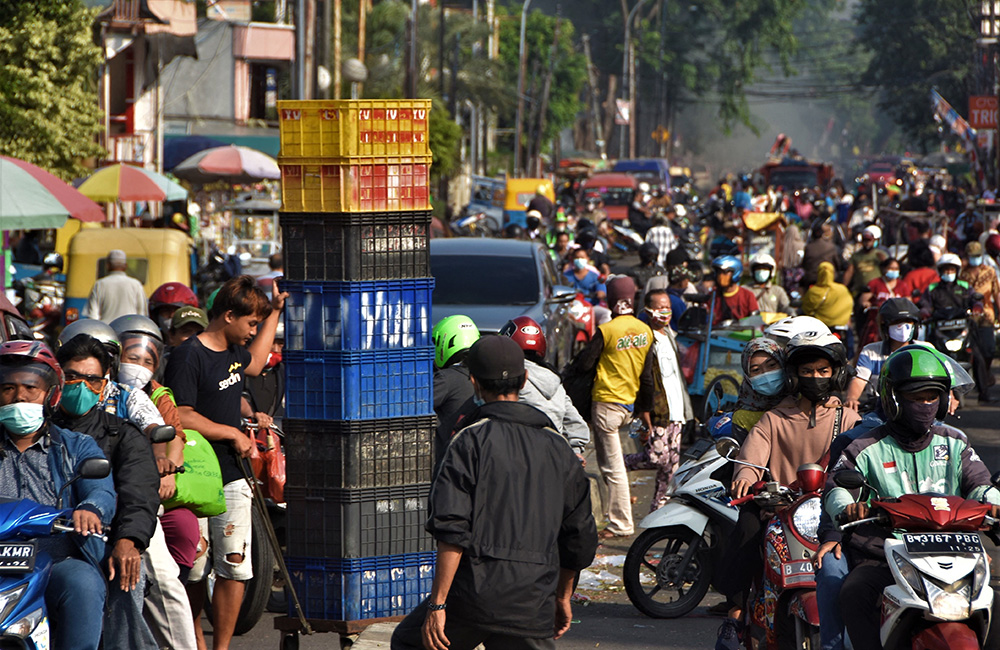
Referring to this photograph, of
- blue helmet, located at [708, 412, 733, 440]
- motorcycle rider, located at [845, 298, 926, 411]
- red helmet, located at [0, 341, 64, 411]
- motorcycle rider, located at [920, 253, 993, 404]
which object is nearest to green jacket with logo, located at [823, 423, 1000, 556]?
blue helmet, located at [708, 412, 733, 440]

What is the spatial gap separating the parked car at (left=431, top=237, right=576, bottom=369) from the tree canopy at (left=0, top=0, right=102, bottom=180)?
5.78 meters

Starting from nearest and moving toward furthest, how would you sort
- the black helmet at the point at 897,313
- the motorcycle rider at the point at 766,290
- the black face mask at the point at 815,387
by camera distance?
1. the black face mask at the point at 815,387
2. the black helmet at the point at 897,313
3. the motorcycle rider at the point at 766,290

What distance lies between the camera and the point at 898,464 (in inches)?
199

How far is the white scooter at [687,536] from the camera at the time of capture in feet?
25.4

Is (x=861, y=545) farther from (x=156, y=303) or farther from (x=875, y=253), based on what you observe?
(x=875, y=253)

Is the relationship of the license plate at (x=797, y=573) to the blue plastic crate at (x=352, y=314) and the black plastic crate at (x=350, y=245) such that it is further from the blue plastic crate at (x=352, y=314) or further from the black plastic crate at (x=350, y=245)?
the black plastic crate at (x=350, y=245)

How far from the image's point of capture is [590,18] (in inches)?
3999

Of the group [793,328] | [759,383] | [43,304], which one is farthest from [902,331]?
[43,304]

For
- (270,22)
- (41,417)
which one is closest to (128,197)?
(41,417)

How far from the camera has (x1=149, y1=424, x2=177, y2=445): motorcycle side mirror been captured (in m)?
5.34

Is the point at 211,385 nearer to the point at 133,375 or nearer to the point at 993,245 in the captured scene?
the point at 133,375

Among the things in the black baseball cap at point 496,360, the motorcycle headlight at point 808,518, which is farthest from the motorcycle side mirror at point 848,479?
the black baseball cap at point 496,360

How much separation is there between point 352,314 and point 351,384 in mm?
308

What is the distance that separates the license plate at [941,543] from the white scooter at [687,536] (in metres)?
2.95
